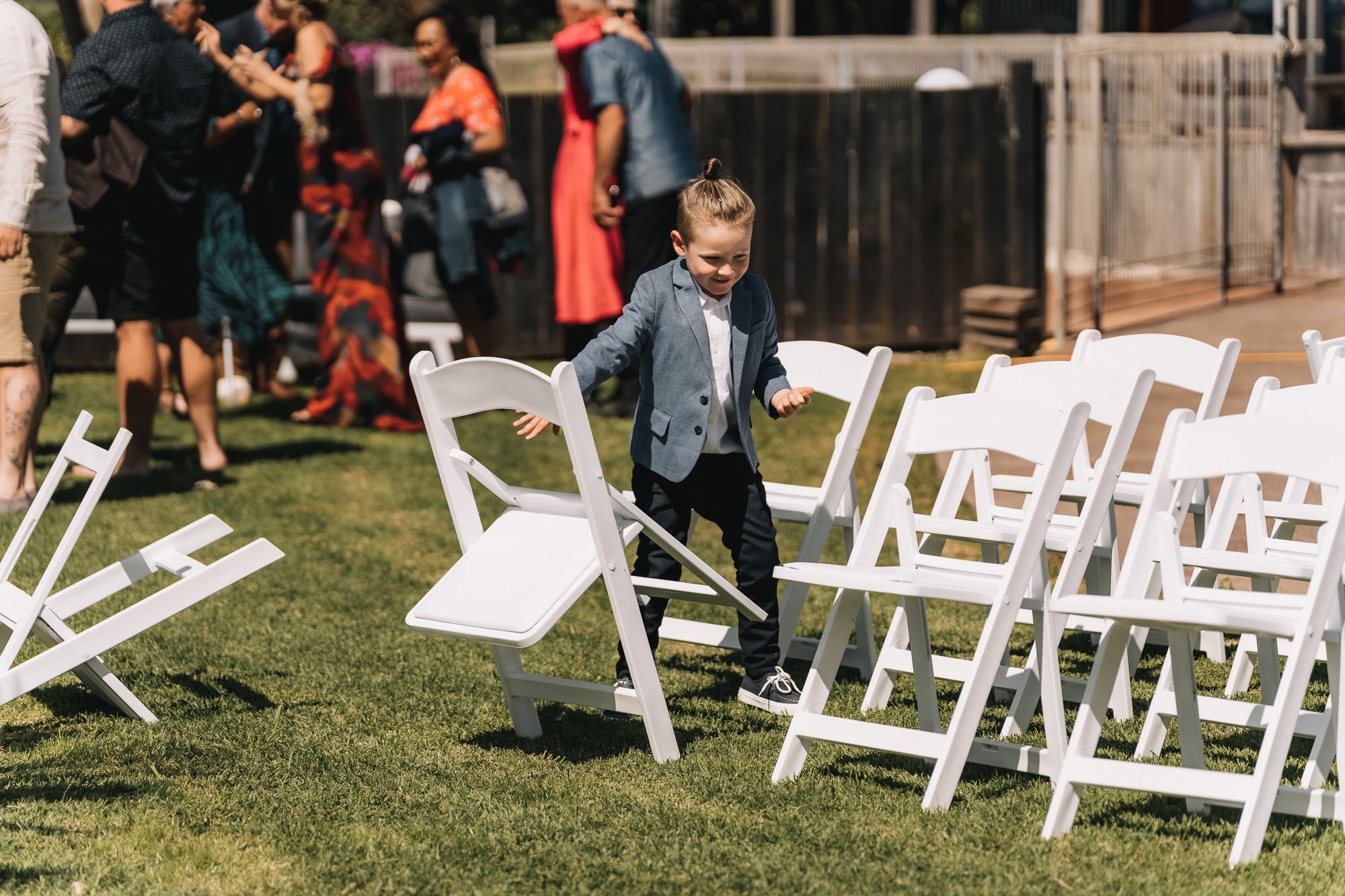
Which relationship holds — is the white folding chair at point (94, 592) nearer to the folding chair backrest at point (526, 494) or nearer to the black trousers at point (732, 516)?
the folding chair backrest at point (526, 494)

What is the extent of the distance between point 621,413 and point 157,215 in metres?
2.98

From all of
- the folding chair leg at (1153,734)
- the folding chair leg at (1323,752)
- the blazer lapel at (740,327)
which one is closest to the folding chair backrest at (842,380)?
the blazer lapel at (740,327)

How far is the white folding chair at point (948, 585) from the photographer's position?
4.05m

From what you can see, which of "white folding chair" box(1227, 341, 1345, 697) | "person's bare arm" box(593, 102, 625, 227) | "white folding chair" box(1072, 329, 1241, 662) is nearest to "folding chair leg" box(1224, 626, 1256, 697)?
"white folding chair" box(1227, 341, 1345, 697)

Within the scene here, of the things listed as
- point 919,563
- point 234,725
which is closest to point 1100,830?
point 919,563

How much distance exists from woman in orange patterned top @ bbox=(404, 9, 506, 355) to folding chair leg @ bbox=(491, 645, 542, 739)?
5.16m

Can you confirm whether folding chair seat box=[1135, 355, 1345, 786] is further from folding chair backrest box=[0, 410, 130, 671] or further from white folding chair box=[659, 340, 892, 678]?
folding chair backrest box=[0, 410, 130, 671]

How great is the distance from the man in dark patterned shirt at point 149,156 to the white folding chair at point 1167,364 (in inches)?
167

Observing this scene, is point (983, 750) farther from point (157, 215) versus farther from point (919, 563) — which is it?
point (157, 215)

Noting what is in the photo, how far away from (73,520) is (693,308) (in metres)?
1.75

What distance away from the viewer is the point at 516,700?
4695 millimetres

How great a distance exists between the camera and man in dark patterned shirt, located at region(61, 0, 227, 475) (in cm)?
760

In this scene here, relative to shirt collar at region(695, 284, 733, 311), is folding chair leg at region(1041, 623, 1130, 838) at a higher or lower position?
lower

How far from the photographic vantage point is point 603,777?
4.37m
